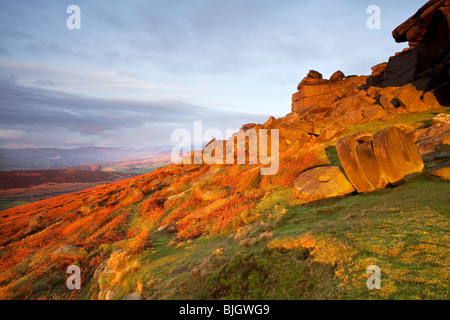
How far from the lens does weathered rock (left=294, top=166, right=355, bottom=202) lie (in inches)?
372

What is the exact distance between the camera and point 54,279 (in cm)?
850

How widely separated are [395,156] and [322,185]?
9.64ft

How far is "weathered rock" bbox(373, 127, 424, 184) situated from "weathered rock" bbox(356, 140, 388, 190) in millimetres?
149

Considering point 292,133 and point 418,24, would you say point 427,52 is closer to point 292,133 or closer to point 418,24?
point 418,24

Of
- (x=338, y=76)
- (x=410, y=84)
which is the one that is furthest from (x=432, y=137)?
(x=338, y=76)

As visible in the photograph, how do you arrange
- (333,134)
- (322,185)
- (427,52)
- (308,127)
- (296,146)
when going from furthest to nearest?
1. (427,52)
2. (308,127)
3. (333,134)
4. (296,146)
5. (322,185)

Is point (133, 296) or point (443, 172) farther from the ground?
point (443, 172)

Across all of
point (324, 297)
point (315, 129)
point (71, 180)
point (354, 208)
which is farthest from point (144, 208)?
point (71, 180)

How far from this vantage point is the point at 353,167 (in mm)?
8875

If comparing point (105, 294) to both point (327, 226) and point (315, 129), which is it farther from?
point (315, 129)

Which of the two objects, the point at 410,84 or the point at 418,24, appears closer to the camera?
the point at 410,84

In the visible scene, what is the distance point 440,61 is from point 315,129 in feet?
50.2

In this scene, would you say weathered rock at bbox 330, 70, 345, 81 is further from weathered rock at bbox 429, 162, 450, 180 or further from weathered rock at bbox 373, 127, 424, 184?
weathered rock at bbox 429, 162, 450, 180

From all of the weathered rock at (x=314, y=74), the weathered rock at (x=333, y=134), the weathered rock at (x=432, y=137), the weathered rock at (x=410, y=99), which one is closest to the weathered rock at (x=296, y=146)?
the weathered rock at (x=333, y=134)
